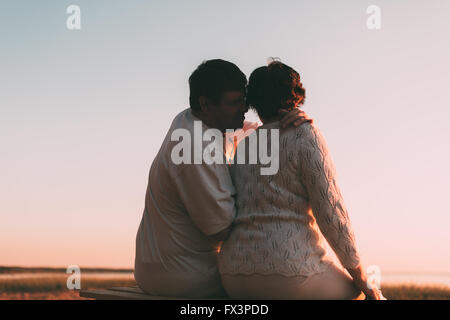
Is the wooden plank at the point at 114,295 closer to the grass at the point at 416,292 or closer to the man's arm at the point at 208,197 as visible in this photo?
the man's arm at the point at 208,197

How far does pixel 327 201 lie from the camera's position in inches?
91.1

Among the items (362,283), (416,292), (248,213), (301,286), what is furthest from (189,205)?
(416,292)

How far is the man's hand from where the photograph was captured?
7.90 feet

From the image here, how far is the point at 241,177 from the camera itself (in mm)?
2602

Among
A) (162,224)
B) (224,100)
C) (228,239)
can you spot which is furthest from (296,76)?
(162,224)

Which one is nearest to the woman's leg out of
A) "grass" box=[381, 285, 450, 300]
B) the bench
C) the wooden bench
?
the bench

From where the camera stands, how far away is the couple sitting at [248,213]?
2.33 m

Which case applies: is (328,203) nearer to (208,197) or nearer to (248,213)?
(248,213)

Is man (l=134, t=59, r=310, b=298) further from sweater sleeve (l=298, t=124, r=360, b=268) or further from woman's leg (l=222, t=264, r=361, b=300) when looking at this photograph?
sweater sleeve (l=298, t=124, r=360, b=268)

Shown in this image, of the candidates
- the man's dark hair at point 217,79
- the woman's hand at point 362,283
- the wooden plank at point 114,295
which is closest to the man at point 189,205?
the man's dark hair at point 217,79
